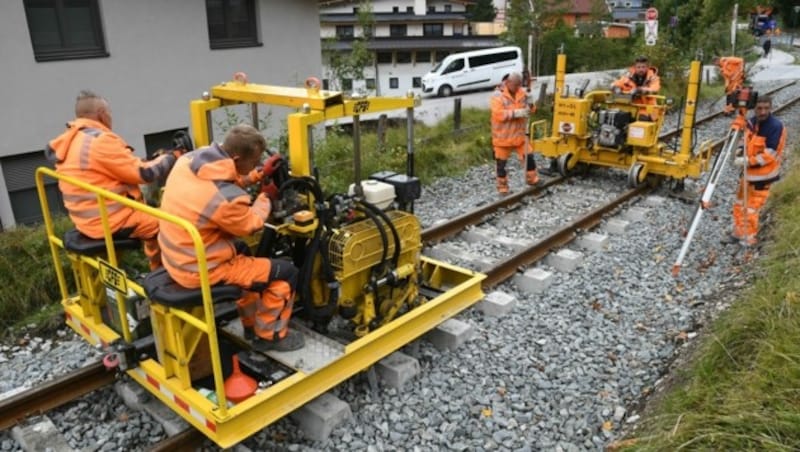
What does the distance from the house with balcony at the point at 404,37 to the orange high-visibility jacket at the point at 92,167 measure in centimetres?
4359

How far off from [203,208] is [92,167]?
1392 millimetres

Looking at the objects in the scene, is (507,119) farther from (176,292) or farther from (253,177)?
(176,292)

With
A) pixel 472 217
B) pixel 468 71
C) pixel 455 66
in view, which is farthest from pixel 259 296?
pixel 455 66

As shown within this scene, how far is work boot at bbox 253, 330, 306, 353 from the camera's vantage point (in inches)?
165

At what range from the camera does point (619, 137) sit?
9.76 m

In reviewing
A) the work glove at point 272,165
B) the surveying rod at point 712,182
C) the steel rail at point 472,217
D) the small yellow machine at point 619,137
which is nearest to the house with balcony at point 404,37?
the small yellow machine at point 619,137

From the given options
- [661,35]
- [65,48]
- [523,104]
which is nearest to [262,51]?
[65,48]

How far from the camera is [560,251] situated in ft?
23.2

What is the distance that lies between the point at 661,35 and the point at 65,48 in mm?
18242

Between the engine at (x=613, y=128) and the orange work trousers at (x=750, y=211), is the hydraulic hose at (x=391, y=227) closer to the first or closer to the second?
the orange work trousers at (x=750, y=211)

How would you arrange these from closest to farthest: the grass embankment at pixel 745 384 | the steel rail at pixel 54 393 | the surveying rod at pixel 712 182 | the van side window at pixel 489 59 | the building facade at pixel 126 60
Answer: the grass embankment at pixel 745 384 → the steel rail at pixel 54 393 → the surveying rod at pixel 712 182 → the building facade at pixel 126 60 → the van side window at pixel 489 59

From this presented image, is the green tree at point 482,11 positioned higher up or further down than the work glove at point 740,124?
higher up

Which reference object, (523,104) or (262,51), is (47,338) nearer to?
(523,104)

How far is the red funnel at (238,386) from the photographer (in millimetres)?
3881
